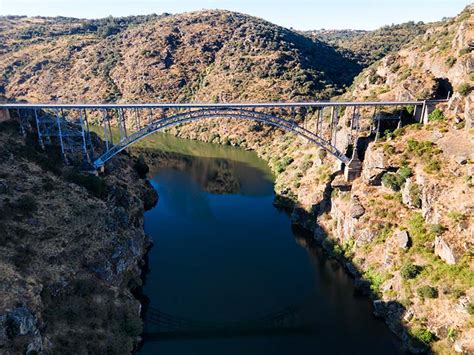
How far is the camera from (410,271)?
2633 centimetres

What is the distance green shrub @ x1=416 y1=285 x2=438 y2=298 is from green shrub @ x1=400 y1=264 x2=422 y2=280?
5.34ft

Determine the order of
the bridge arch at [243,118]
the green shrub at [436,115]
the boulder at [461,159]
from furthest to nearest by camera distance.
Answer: the bridge arch at [243,118] → the green shrub at [436,115] → the boulder at [461,159]

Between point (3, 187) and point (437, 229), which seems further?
point (3, 187)

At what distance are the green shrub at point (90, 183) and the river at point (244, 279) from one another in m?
7.90

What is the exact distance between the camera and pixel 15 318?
18.9m

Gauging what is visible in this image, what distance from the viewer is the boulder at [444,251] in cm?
2500

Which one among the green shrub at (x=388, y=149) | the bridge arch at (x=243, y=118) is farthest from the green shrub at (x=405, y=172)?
the bridge arch at (x=243, y=118)

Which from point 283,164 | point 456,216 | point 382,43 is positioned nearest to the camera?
point 456,216

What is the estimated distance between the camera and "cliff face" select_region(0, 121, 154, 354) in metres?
20.9

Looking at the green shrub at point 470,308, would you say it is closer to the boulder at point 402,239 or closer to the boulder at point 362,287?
the boulder at point 402,239

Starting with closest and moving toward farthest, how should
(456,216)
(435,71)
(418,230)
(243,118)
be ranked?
1. (456,216)
2. (418,230)
3. (243,118)
4. (435,71)

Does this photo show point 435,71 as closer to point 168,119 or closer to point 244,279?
point 168,119

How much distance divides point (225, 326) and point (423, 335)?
13.9 m

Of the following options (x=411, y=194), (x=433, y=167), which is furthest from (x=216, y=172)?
(x=433, y=167)
